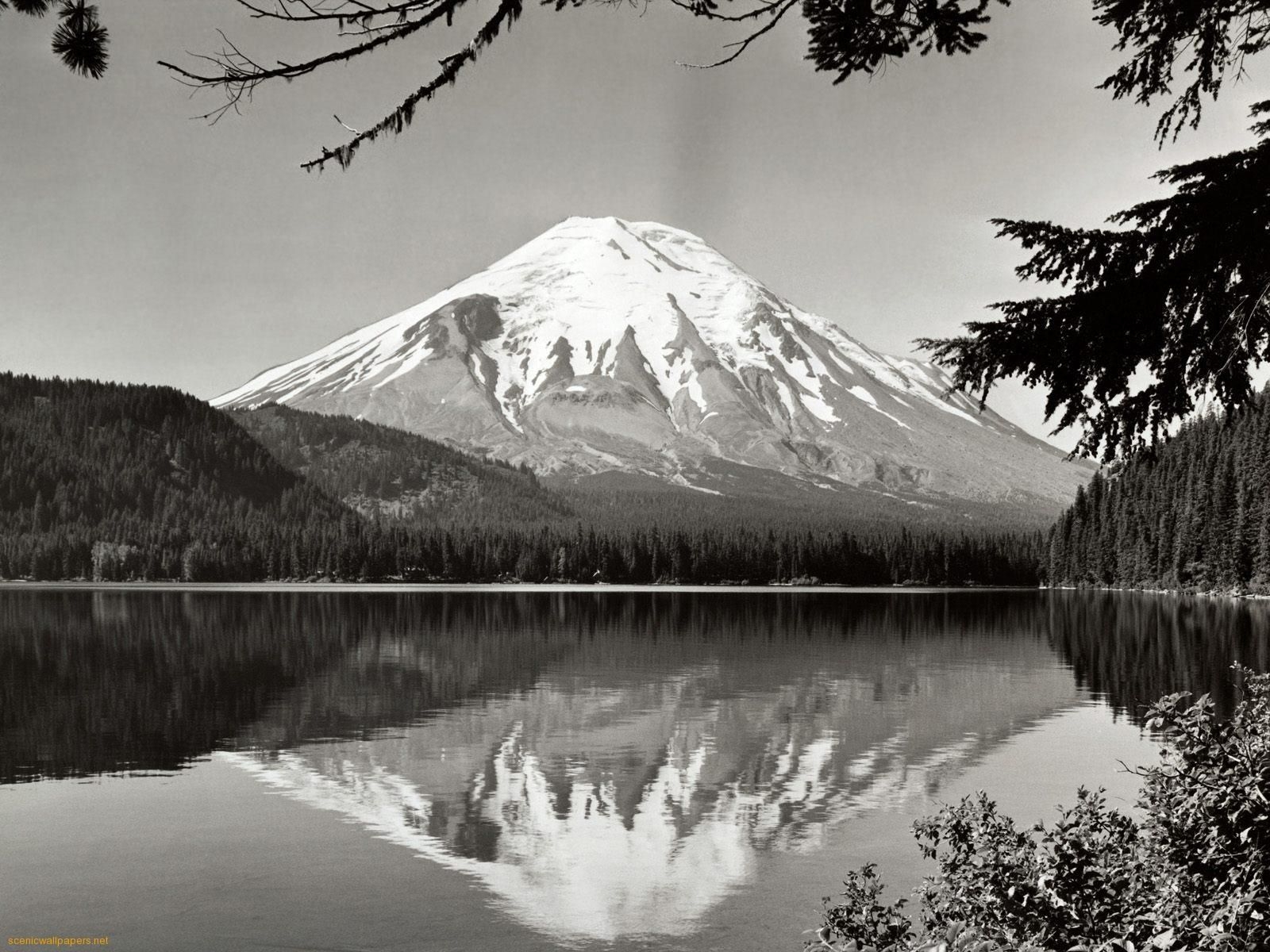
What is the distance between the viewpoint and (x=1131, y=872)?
1107cm

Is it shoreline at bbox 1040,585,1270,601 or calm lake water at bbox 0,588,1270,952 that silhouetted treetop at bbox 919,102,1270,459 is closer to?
calm lake water at bbox 0,588,1270,952

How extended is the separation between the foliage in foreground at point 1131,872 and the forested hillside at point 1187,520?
91301 mm

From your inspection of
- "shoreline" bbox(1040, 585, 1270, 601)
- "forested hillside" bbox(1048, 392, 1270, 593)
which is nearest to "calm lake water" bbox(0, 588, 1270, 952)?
"forested hillside" bbox(1048, 392, 1270, 593)

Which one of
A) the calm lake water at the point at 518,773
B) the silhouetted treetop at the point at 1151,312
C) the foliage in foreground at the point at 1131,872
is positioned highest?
the silhouetted treetop at the point at 1151,312

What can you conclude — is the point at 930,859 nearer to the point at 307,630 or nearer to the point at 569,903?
the point at 569,903

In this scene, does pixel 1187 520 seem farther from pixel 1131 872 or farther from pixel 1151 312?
pixel 1151 312

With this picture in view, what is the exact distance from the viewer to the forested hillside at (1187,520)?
112 meters

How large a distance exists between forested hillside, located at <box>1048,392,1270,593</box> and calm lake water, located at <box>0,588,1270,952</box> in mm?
45002

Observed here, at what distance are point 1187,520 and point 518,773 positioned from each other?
4630 inches

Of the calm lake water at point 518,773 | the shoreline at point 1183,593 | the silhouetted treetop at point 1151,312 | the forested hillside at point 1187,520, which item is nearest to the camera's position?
the silhouetted treetop at point 1151,312

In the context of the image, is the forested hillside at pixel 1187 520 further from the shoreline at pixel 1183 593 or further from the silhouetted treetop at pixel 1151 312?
the silhouetted treetop at pixel 1151 312

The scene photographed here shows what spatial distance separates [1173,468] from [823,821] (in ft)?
428

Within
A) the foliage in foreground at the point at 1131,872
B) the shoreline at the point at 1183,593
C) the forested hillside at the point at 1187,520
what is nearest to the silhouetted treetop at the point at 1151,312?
the foliage in foreground at the point at 1131,872

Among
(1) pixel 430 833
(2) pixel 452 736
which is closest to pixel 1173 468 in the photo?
(2) pixel 452 736
